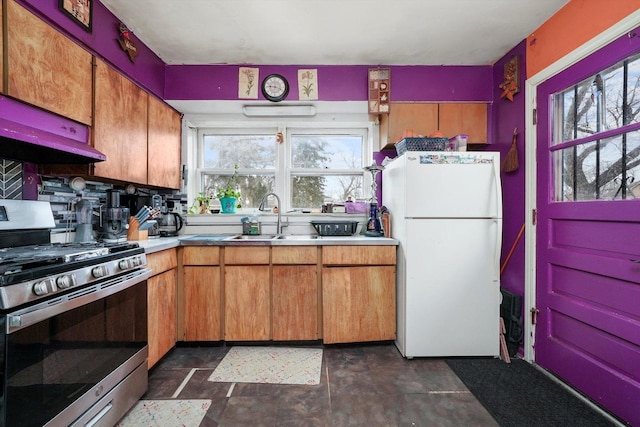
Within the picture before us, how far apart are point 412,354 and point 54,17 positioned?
3.05 metres

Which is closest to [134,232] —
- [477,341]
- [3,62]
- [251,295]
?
Result: [251,295]

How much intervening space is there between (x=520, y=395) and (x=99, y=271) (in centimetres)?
240

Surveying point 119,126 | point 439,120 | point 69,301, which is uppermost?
point 439,120

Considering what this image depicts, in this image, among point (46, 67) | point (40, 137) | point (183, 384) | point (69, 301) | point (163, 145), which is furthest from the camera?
point (163, 145)

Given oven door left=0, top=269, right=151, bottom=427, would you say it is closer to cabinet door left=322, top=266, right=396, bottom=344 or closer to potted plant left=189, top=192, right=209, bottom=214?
cabinet door left=322, top=266, right=396, bottom=344

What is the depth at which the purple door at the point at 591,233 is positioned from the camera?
1.57 m

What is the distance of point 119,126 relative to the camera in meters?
2.10

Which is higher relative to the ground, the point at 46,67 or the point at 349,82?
the point at 349,82

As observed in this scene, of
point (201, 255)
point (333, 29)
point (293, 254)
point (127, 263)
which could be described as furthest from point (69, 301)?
point (333, 29)

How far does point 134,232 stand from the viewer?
237 centimetres

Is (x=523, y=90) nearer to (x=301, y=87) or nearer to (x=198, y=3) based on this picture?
(x=301, y=87)

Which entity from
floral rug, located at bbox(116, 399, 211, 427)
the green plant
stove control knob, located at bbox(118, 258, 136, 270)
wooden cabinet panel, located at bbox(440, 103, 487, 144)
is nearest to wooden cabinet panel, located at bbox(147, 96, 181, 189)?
the green plant

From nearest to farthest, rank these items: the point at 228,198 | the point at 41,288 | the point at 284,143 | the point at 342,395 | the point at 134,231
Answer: the point at 41,288, the point at 342,395, the point at 134,231, the point at 228,198, the point at 284,143

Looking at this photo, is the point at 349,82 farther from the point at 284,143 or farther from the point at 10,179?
the point at 10,179
